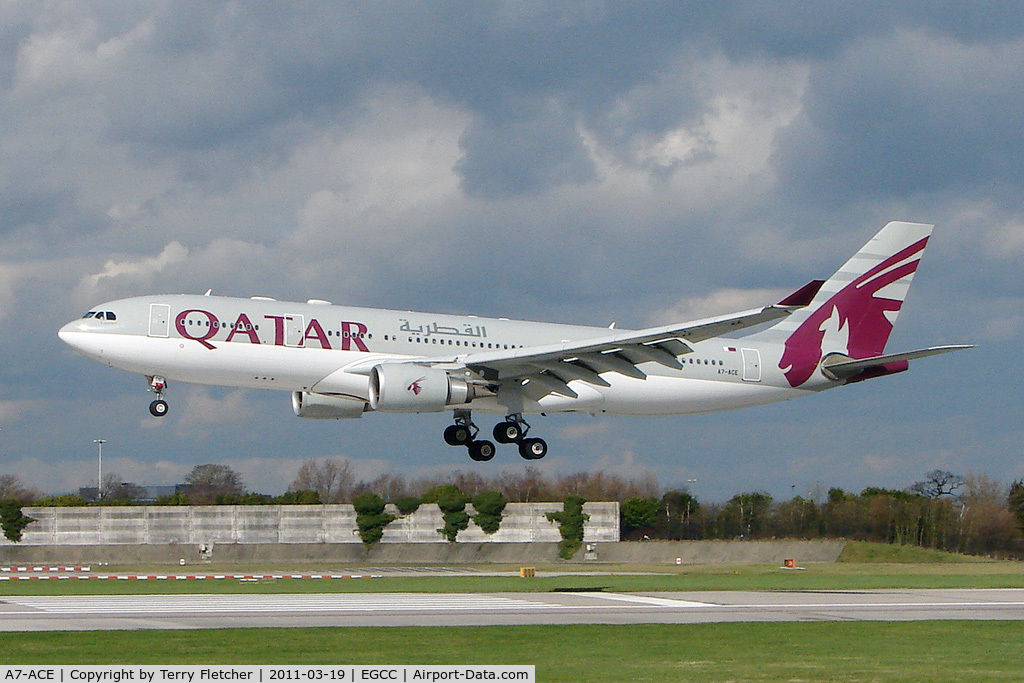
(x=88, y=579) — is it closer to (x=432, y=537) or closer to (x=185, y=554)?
(x=185, y=554)

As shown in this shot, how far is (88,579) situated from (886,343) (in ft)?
115

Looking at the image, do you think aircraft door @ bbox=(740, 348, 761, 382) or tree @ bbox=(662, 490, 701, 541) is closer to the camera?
aircraft door @ bbox=(740, 348, 761, 382)

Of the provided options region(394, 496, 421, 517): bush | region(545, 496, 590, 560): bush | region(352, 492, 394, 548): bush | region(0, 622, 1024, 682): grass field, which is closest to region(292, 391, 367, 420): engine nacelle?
region(0, 622, 1024, 682): grass field

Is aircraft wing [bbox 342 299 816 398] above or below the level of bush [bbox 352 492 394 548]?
above

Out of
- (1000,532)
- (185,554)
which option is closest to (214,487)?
(185,554)

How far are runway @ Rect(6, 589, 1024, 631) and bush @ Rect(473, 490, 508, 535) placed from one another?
3939cm

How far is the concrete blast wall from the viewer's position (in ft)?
266

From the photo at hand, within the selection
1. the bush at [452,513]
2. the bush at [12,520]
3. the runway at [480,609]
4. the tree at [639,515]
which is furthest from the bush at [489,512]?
the runway at [480,609]

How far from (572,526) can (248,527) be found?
67.7 ft

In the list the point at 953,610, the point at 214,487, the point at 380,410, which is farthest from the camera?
the point at 214,487

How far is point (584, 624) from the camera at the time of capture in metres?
31.2

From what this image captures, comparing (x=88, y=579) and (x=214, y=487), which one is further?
(x=214, y=487)

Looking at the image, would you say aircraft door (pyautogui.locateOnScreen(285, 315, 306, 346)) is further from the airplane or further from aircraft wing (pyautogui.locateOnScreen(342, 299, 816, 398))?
aircraft wing (pyautogui.locateOnScreen(342, 299, 816, 398))

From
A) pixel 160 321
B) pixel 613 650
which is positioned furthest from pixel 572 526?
pixel 613 650
